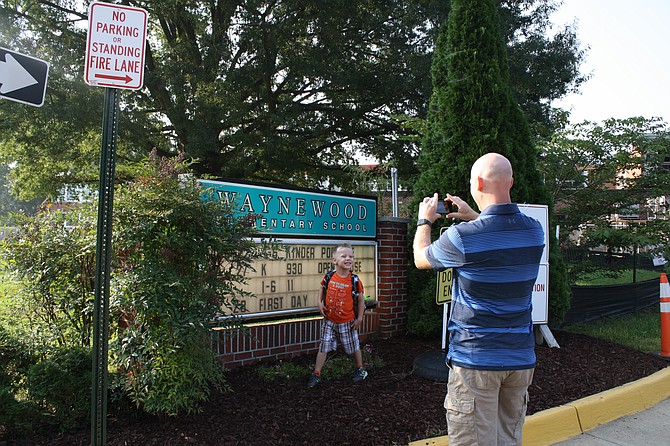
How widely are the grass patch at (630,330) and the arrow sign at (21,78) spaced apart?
25.8 feet

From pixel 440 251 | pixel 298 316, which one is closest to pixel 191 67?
pixel 298 316

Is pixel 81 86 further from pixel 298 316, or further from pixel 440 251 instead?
pixel 440 251

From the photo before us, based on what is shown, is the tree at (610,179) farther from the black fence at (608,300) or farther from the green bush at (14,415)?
the green bush at (14,415)

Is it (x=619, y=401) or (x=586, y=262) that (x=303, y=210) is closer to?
(x=619, y=401)

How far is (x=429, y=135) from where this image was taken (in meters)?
7.68

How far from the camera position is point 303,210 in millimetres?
6434

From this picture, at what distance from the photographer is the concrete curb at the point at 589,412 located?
452cm

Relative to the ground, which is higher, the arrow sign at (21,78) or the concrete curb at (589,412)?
the arrow sign at (21,78)

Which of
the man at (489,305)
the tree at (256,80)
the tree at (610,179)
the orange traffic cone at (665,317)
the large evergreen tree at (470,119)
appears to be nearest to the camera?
the man at (489,305)

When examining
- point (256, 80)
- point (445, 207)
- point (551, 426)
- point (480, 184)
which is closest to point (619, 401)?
point (551, 426)

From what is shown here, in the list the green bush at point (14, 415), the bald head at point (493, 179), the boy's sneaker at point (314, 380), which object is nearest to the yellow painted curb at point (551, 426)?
the boy's sneaker at point (314, 380)

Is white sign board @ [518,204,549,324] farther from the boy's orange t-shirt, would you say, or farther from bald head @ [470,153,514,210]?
bald head @ [470,153,514,210]

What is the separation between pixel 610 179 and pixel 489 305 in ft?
28.2

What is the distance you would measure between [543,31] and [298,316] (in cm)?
1571
